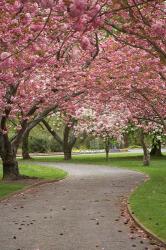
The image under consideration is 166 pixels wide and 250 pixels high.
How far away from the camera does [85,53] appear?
77.4 ft

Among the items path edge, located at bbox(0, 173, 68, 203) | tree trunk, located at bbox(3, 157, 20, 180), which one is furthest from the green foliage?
tree trunk, located at bbox(3, 157, 20, 180)

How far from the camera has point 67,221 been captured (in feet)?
48.2

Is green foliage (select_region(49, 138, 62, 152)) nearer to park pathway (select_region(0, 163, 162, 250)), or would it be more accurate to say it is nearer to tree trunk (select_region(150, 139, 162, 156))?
tree trunk (select_region(150, 139, 162, 156))

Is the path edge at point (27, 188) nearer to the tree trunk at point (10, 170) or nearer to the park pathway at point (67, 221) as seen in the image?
the park pathway at point (67, 221)

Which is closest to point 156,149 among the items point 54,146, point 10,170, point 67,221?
point 54,146

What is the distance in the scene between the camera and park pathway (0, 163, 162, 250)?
38.1ft

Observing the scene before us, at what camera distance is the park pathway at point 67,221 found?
11.6 m

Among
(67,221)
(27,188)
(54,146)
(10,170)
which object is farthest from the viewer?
(54,146)

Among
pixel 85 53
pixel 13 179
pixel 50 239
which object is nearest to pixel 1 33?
pixel 50 239

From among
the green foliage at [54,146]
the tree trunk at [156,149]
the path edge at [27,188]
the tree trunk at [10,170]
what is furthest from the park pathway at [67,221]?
the green foliage at [54,146]

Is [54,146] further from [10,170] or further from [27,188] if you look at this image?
[27,188]

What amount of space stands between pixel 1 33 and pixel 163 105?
1427 cm

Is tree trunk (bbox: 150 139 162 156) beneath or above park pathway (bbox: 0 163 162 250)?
above

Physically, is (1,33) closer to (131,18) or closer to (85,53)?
(131,18)
